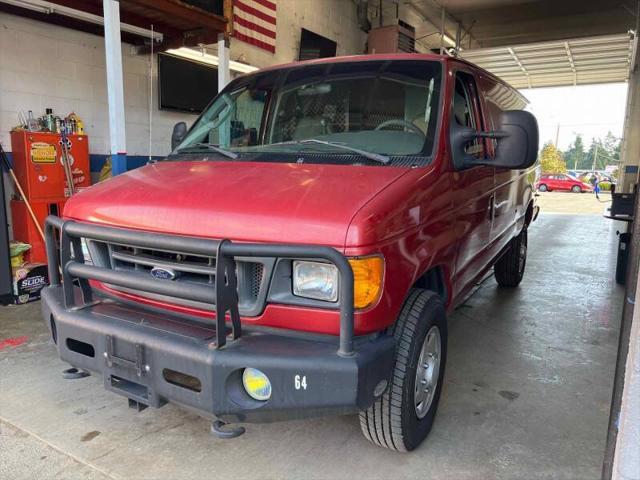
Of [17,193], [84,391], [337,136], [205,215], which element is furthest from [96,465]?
[17,193]

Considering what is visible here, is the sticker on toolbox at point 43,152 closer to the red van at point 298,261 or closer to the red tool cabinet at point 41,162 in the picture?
the red tool cabinet at point 41,162

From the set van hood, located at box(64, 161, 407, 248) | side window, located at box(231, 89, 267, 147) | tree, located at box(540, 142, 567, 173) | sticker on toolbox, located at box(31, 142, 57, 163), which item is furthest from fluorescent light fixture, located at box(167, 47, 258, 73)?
tree, located at box(540, 142, 567, 173)

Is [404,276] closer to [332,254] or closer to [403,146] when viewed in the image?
[332,254]

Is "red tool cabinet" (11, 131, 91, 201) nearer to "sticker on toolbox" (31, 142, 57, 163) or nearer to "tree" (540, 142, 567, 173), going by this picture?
"sticker on toolbox" (31, 142, 57, 163)

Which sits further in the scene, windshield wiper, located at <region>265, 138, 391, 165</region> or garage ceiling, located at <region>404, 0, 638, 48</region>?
garage ceiling, located at <region>404, 0, 638, 48</region>

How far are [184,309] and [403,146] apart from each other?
1.42 meters

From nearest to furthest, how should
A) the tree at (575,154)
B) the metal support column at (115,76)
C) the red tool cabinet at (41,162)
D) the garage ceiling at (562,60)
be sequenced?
the metal support column at (115,76)
the red tool cabinet at (41,162)
the garage ceiling at (562,60)
the tree at (575,154)

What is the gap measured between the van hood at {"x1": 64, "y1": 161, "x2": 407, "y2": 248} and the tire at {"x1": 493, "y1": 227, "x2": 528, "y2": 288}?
3.72m

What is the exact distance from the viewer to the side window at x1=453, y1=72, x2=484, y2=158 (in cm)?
312

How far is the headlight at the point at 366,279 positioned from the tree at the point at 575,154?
240ft

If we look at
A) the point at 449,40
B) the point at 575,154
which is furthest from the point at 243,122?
the point at 575,154

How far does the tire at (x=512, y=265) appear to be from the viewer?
18.7 feet

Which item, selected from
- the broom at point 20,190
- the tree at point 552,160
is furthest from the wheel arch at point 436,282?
the tree at point 552,160

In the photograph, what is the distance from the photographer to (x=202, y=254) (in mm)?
2004
